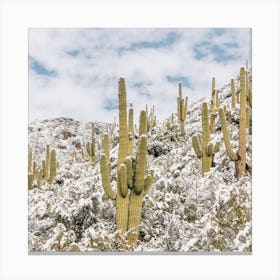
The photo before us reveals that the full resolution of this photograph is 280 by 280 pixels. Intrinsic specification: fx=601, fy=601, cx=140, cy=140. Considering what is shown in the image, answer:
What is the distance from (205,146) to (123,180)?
70 centimetres

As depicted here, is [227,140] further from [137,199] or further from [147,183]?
[137,199]

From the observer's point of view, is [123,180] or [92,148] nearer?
[123,180]

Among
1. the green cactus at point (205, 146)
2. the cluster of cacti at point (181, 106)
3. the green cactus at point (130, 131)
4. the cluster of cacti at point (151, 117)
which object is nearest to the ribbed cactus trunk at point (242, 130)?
the green cactus at point (205, 146)

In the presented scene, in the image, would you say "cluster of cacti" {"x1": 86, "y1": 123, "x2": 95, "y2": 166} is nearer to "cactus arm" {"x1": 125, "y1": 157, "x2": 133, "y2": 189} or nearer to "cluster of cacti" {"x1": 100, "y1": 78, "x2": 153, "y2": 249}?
"cluster of cacti" {"x1": 100, "y1": 78, "x2": 153, "y2": 249}

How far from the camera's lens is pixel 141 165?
14.4ft

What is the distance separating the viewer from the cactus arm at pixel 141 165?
438 centimetres

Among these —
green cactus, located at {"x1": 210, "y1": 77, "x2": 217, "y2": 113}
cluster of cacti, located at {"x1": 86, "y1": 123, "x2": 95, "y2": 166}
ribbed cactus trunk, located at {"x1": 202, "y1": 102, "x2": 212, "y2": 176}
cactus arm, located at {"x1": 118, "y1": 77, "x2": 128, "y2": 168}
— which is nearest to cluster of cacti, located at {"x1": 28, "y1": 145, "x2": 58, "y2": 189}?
cluster of cacti, located at {"x1": 86, "y1": 123, "x2": 95, "y2": 166}

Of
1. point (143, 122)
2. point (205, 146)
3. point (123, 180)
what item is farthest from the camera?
point (205, 146)

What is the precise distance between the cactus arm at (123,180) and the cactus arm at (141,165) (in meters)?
0.08

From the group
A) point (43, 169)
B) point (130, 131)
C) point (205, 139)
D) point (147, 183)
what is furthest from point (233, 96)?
point (43, 169)

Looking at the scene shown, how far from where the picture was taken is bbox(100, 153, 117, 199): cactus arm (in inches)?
175
